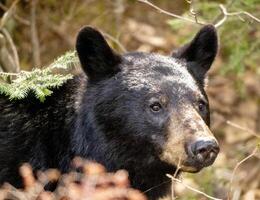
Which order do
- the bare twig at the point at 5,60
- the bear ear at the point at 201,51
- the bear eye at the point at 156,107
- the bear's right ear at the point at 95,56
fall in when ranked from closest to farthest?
the bear eye at the point at 156,107, the bear's right ear at the point at 95,56, the bear ear at the point at 201,51, the bare twig at the point at 5,60

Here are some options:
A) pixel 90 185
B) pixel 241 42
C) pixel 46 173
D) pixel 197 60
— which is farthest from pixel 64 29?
pixel 90 185

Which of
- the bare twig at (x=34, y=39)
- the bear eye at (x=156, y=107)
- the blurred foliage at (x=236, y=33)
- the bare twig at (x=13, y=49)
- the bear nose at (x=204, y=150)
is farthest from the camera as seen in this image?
the bare twig at (x=34, y=39)

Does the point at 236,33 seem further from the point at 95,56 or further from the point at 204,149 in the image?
→ the point at 204,149

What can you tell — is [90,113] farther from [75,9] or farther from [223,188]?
[75,9]

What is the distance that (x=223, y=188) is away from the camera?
880cm

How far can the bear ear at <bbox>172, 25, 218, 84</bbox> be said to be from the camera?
21.9ft

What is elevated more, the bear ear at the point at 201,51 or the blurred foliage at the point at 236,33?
the bear ear at the point at 201,51

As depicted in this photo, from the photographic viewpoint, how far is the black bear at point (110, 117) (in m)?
6.05

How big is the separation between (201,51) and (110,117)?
106 centimetres

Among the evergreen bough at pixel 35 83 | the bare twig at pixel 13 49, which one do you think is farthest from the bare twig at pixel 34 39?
→ the evergreen bough at pixel 35 83

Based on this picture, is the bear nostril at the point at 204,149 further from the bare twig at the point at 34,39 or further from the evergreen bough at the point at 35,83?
the bare twig at the point at 34,39

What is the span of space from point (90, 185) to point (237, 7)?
4632 millimetres

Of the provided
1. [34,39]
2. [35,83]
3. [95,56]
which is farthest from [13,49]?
[35,83]

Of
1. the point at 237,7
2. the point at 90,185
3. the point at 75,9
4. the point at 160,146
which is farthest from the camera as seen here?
the point at 75,9
